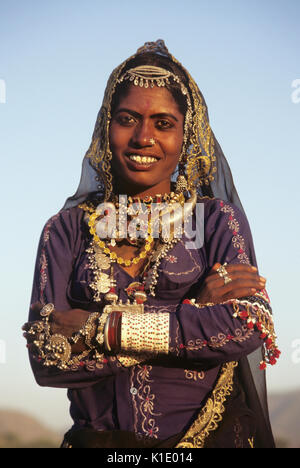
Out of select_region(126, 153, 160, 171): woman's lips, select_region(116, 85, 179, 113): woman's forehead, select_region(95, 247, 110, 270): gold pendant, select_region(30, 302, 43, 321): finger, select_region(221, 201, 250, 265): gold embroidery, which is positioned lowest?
select_region(30, 302, 43, 321): finger

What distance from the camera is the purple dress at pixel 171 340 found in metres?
4.06

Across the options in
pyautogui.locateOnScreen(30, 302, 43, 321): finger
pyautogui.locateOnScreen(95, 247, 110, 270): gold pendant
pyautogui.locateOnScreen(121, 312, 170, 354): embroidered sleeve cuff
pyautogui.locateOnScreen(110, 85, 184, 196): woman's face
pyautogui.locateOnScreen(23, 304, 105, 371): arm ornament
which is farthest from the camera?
pyautogui.locateOnScreen(110, 85, 184, 196): woman's face

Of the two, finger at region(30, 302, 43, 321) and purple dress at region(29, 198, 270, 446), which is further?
finger at region(30, 302, 43, 321)

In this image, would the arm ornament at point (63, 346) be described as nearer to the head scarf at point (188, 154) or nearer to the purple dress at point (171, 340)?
the purple dress at point (171, 340)

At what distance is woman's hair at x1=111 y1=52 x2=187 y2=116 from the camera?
5043 millimetres

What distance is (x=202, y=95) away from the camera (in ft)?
17.7

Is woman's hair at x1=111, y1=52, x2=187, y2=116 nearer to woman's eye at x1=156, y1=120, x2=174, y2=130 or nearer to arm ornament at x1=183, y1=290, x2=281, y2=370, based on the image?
woman's eye at x1=156, y1=120, x2=174, y2=130

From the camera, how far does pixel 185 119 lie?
5129 millimetres

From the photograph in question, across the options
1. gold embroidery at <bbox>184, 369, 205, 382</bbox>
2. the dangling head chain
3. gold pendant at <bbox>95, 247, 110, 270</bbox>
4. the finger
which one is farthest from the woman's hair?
gold embroidery at <bbox>184, 369, 205, 382</bbox>

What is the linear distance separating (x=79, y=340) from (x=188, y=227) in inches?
49.1

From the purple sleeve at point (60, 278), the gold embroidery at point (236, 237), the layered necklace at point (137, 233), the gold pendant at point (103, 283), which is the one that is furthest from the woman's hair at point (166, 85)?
the gold pendant at point (103, 283)

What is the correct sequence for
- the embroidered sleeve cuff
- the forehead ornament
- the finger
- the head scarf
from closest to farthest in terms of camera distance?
the embroidered sleeve cuff, the finger, the forehead ornament, the head scarf

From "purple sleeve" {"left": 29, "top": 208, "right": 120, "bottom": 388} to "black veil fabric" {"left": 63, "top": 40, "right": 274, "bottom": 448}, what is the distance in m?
0.45

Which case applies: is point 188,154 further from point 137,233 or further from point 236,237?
point 236,237
